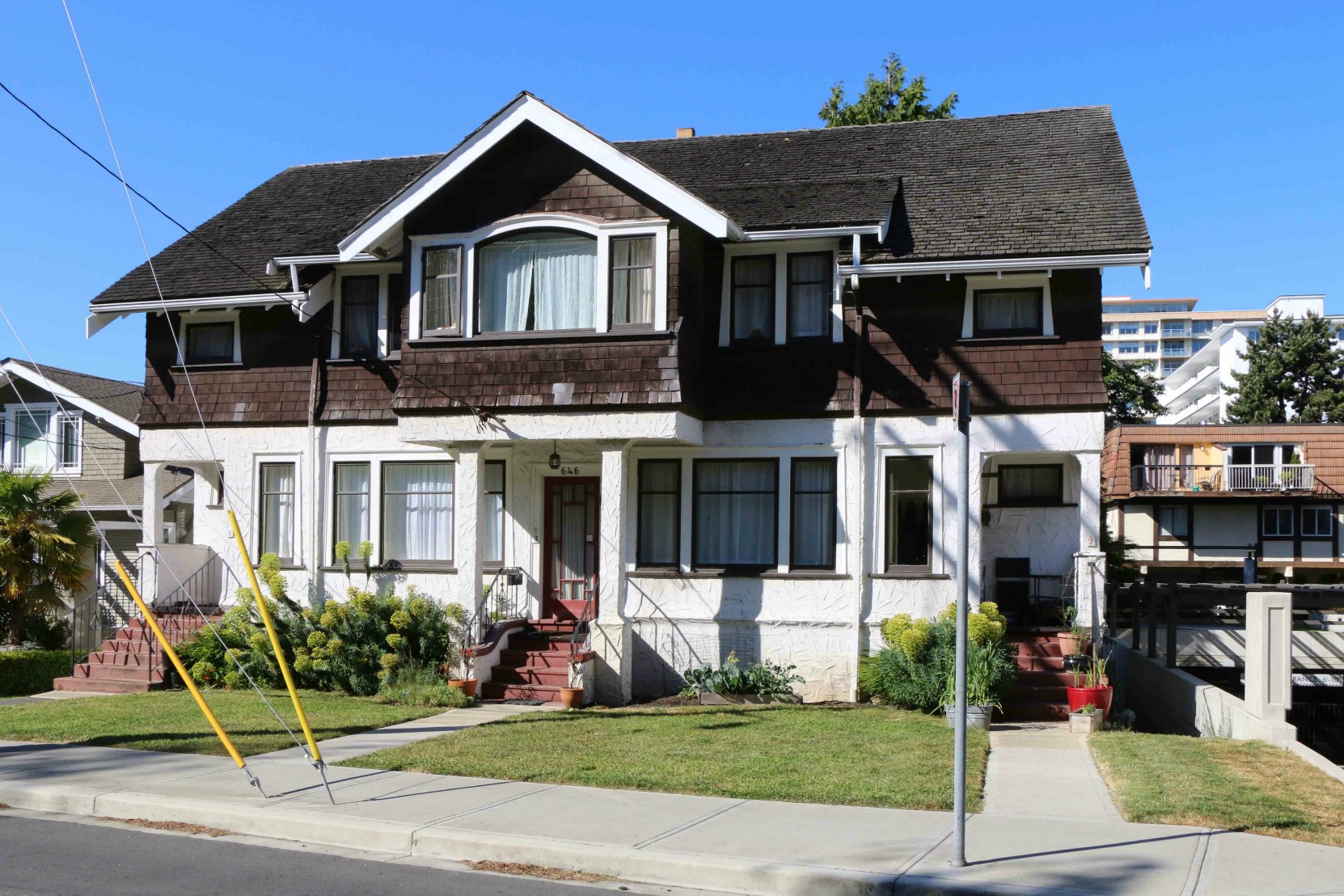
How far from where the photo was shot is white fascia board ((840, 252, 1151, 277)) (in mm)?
16281

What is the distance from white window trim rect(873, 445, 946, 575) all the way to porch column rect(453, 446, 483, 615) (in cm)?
559

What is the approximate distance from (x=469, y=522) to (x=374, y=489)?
2.33 meters

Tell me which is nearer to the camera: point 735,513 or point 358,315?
point 735,513

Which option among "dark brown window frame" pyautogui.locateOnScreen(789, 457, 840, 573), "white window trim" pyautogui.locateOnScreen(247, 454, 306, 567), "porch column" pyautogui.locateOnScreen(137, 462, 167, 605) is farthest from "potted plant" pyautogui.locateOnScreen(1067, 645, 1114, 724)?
"porch column" pyautogui.locateOnScreen(137, 462, 167, 605)

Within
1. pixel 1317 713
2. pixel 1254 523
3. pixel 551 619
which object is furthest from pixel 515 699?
pixel 1254 523

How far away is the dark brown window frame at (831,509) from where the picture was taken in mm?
17422

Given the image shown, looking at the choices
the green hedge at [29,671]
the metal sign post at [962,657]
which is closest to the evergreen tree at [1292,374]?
the green hedge at [29,671]

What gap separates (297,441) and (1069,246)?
11898 millimetres

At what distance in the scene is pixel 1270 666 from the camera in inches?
512

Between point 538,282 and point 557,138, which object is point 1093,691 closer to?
point 538,282

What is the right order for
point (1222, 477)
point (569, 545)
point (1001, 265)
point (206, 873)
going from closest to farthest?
point (206, 873) < point (1001, 265) < point (569, 545) < point (1222, 477)

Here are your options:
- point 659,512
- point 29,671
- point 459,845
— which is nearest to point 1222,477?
point 659,512

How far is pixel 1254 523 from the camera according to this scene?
161ft

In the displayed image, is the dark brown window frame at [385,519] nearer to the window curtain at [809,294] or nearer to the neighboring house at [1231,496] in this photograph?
the window curtain at [809,294]
